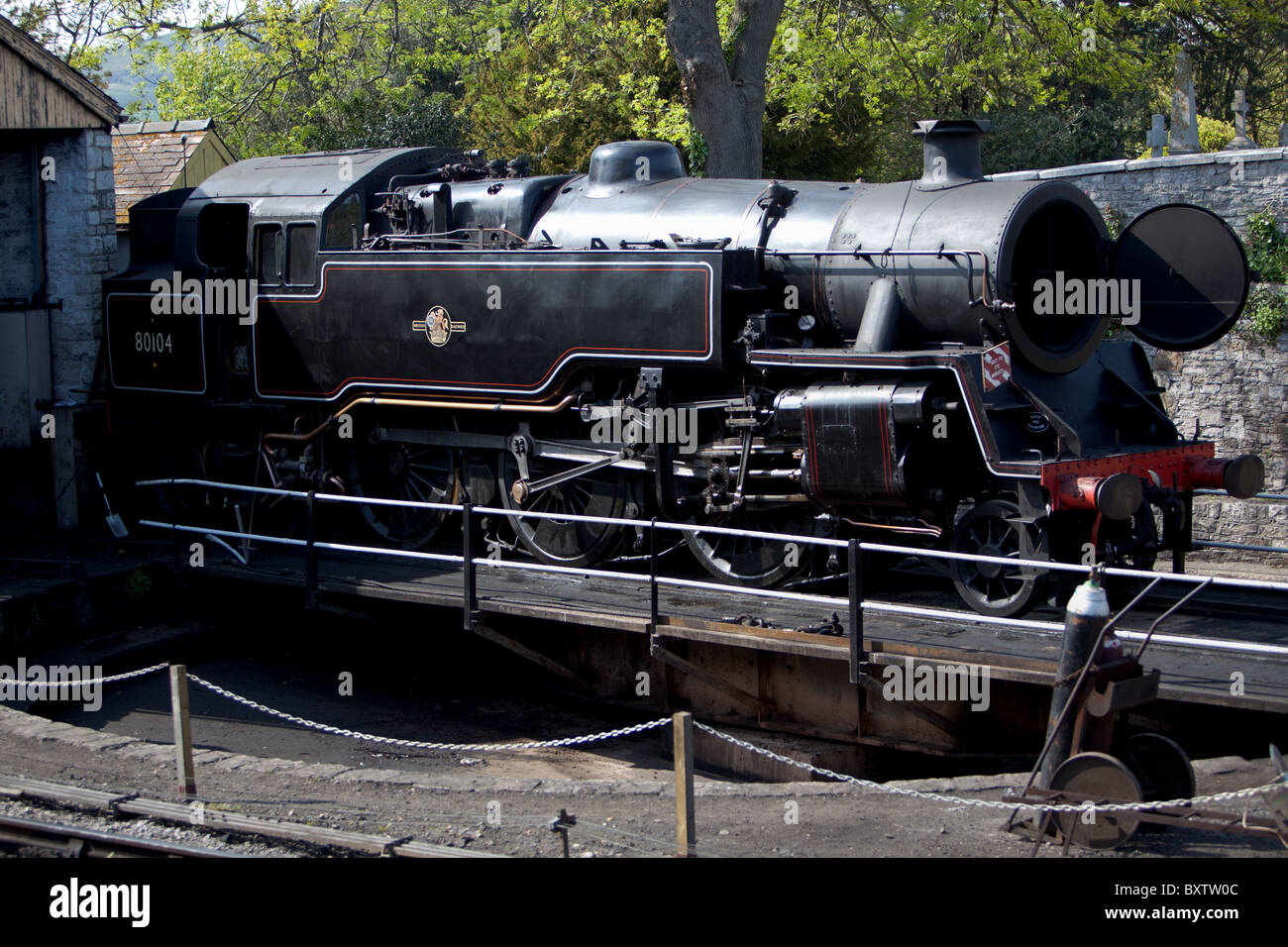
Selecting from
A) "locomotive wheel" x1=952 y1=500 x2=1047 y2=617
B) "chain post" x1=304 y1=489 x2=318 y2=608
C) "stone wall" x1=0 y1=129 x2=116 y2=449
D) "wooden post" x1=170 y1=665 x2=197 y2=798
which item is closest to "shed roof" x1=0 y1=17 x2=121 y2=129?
"stone wall" x1=0 y1=129 x2=116 y2=449

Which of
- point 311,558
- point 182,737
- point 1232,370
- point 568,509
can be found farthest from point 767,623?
point 1232,370

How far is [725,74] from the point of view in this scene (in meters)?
14.4

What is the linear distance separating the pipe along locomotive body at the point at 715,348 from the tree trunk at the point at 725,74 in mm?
4039

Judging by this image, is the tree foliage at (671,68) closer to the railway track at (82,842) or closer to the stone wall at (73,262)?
the stone wall at (73,262)

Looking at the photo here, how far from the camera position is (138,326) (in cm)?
1198

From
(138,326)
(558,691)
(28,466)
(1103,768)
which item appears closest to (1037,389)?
(1103,768)

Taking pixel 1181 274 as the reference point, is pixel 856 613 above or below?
below

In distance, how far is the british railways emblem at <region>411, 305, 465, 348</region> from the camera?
33.0 feet

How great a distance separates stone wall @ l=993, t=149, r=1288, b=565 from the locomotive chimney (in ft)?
22.9

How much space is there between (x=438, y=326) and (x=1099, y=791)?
6.27 metres

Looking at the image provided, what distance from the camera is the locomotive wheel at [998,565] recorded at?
25.4ft

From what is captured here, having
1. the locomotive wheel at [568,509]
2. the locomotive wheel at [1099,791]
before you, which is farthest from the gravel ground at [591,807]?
the locomotive wheel at [568,509]

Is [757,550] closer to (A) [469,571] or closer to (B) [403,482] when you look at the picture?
(A) [469,571]
